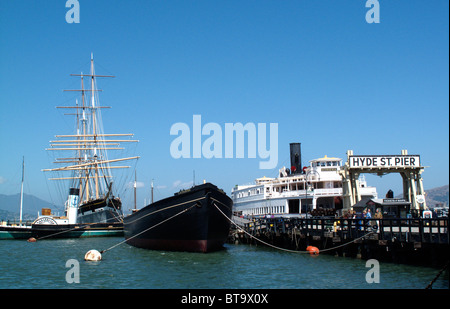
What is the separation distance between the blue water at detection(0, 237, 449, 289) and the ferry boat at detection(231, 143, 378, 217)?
80.1 feet

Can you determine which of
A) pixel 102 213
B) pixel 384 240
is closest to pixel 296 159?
Answer: pixel 102 213

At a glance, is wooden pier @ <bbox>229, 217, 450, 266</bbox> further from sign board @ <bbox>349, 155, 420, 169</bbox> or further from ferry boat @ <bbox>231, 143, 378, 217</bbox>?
ferry boat @ <bbox>231, 143, 378, 217</bbox>

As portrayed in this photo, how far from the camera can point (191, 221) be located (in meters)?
25.4

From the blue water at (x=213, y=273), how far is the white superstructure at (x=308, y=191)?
25.9m

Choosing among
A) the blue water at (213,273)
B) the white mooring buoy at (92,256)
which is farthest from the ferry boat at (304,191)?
the white mooring buoy at (92,256)

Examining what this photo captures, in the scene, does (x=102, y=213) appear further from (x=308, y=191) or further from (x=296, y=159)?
(x=296, y=159)

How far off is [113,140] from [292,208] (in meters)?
29.2

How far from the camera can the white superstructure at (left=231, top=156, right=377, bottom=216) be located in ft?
165

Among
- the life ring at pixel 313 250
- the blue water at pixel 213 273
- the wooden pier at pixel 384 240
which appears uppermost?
the wooden pier at pixel 384 240

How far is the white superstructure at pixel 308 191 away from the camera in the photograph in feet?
165

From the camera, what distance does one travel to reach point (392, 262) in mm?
21375

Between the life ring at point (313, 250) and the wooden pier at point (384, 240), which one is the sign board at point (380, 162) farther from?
the life ring at point (313, 250)
